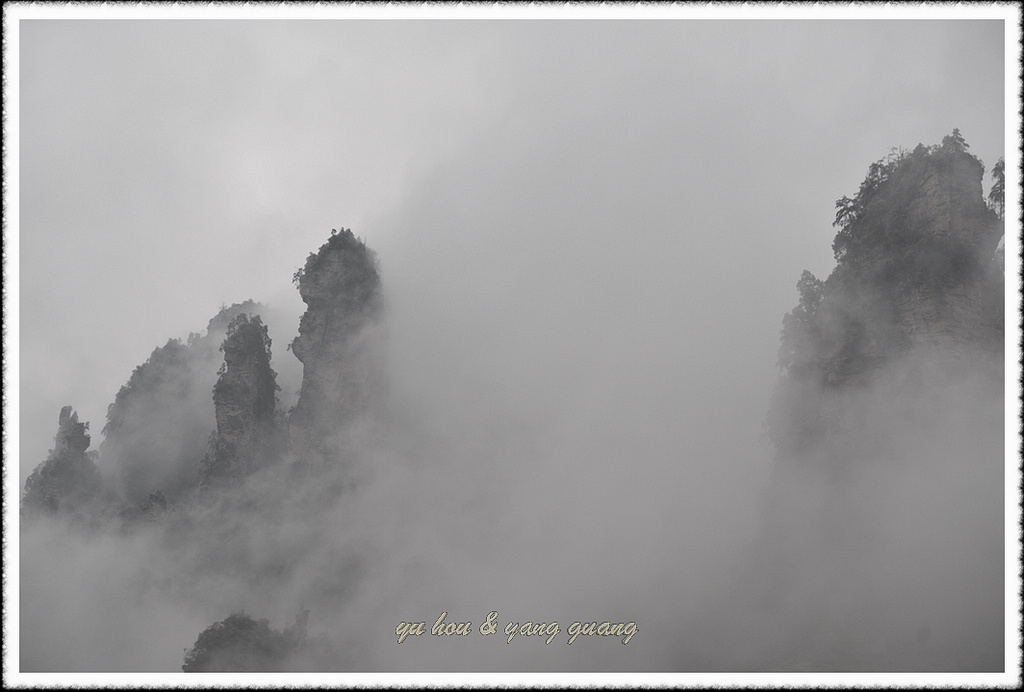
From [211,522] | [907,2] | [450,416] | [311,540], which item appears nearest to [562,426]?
[450,416]

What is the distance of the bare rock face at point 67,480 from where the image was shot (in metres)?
36.5

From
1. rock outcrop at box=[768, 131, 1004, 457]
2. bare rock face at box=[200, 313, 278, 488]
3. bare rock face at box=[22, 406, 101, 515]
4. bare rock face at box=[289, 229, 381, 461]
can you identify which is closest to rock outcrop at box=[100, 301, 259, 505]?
bare rock face at box=[22, 406, 101, 515]

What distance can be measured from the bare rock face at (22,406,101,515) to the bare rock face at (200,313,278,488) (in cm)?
1110

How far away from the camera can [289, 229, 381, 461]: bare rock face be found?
32.2 meters

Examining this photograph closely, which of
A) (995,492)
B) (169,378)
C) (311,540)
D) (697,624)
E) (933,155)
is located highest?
(169,378)

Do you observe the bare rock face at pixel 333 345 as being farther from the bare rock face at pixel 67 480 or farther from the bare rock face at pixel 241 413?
the bare rock face at pixel 67 480

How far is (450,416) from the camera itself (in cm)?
3772

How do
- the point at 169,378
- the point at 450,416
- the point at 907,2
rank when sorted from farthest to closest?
the point at 169,378, the point at 450,416, the point at 907,2

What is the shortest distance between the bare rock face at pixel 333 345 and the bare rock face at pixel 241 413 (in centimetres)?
204

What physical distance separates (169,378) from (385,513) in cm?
2683

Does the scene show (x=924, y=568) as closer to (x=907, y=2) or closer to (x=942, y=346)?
(x=942, y=346)

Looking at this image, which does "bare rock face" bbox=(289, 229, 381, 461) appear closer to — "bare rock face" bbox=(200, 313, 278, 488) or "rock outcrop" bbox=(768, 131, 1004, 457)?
"bare rock face" bbox=(200, 313, 278, 488)

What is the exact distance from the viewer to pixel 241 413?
32.3 metres

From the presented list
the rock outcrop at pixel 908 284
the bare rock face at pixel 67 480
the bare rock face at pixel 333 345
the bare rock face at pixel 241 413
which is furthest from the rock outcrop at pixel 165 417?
the rock outcrop at pixel 908 284
